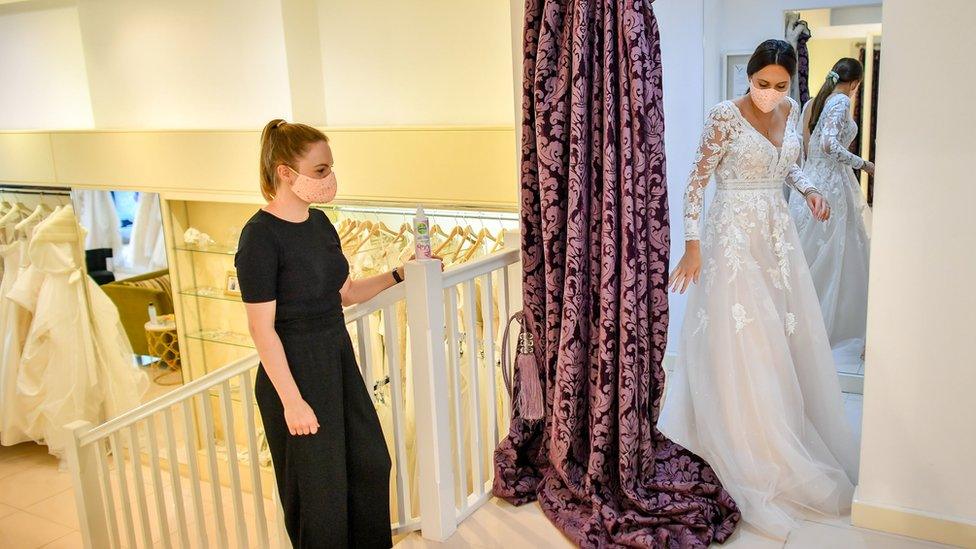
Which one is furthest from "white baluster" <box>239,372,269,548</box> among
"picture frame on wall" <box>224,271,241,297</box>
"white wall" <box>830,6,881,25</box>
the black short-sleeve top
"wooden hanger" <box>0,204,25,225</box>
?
"wooden hanger" <box>0,204,25,225</box>

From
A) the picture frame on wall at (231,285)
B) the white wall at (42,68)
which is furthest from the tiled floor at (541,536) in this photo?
the white wall at (42,68)

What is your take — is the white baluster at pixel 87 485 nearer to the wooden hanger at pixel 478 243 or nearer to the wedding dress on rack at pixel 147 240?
the wooden hanger at pixel 478 243

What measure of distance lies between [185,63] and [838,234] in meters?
3.72

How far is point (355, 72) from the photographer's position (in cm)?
449

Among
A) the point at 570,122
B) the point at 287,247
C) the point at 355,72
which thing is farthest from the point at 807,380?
the point at 355,72

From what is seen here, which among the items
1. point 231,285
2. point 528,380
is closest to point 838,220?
point 528,380

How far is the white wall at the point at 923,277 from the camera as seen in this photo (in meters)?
2.17

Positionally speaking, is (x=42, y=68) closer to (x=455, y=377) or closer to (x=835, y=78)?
(x=455, y=377)

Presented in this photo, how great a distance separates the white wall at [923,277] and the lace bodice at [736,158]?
37 centimetres

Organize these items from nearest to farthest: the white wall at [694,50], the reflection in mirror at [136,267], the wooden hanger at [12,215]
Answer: the white wall at [694,50], the reflection in mirror at [136,267], the wooden hanger at [12,215]

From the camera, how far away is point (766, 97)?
257 cm

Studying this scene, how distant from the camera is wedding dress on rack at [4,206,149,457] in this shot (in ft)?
17.3

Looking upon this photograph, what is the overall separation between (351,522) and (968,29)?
219 centimetres

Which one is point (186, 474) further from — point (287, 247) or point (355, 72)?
point (287, 247)
